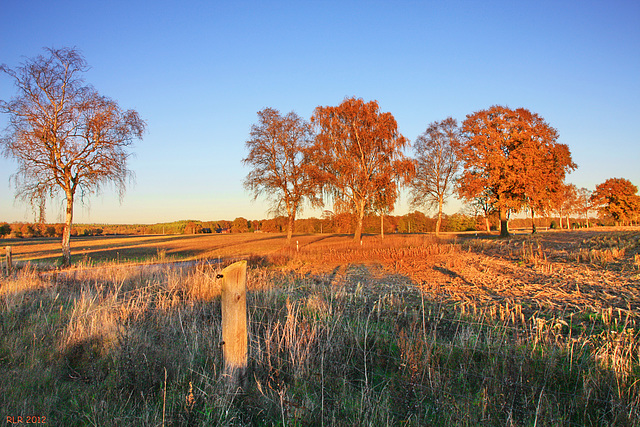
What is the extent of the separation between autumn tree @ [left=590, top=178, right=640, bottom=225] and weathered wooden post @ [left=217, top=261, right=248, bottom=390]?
6417 cm

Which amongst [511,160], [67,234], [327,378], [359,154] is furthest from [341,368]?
[511,160]

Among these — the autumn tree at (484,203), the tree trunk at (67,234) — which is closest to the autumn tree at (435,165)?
the autumn tree at (484,203)

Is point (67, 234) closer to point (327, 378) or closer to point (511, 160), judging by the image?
point (327, 378)

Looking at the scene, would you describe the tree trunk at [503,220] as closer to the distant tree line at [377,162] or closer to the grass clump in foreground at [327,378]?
the distant tree line at [377,162]

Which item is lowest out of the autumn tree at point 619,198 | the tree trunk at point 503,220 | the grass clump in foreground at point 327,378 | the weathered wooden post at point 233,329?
the grass clump in foreground at point 327,378

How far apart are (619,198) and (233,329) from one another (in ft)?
212

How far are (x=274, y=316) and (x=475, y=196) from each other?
25969 mm

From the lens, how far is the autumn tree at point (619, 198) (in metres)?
48.2

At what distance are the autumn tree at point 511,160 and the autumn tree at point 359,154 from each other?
6276mm

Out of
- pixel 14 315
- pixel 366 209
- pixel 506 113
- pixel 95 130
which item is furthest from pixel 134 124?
pixel 506 113

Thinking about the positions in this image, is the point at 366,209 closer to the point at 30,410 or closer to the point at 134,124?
the point at 134,124

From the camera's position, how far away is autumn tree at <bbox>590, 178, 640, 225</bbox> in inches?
1898

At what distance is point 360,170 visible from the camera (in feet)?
84.0

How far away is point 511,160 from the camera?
2531 cm
